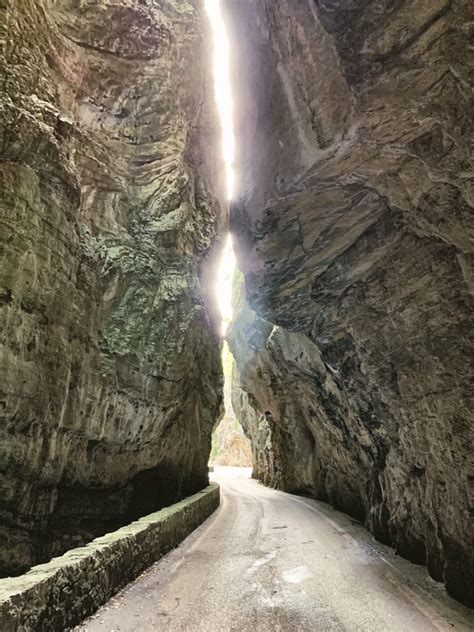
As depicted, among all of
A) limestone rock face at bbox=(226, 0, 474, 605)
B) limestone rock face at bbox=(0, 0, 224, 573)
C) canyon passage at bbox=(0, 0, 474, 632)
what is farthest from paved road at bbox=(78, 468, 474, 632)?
limestone rock face at bbox=(0, 0, 224, 573)

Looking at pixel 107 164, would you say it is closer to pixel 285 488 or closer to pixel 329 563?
pixel 329 563

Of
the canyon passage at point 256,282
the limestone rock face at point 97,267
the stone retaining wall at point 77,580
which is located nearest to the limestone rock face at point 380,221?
the canyon passage at point 256,282

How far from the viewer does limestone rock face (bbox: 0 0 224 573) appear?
7.02m

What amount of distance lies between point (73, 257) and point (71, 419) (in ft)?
11.5

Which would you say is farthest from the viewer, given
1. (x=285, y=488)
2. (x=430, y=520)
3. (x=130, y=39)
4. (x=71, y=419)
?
(x=285, y=488)

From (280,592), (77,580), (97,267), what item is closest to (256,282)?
(97,267)

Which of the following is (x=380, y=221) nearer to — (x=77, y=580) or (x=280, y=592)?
(x=280, y=592)

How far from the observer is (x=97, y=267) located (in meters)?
9.71

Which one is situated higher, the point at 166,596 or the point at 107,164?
the point at 107,164

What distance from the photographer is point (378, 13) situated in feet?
13.2

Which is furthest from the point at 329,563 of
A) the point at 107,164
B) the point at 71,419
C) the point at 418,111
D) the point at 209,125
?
the point at 209,125

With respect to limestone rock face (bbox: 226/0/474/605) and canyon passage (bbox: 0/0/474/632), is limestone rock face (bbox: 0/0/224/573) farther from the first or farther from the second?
limestone rock face (bbox: 226/0/474/605)

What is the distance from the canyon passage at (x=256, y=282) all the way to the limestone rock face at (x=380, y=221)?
0.04 metres

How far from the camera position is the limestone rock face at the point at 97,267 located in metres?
7.02
